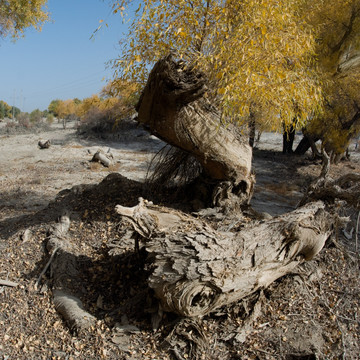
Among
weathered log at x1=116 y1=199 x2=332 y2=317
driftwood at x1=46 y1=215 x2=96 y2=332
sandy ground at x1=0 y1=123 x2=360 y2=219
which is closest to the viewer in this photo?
weathered log at x1=116 y1=199 x2=332 y2=317

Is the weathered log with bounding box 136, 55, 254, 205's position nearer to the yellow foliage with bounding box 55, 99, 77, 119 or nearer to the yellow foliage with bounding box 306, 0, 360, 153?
the yellow foliage with bounding box 306, 0, 360, 153

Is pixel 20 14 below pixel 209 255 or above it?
above

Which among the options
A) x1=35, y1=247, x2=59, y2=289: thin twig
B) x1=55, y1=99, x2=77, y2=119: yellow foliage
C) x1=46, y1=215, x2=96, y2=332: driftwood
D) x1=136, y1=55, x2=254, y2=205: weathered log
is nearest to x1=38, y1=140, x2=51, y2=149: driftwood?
x1=46, y1=215, x2=96, y2=332: driftwood

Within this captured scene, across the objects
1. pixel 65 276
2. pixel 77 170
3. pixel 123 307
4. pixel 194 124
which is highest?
pixel 194 124

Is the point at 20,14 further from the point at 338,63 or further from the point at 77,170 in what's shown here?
the point at 338,63

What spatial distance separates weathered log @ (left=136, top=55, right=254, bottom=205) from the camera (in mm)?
4355

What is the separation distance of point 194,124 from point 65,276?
257 cm

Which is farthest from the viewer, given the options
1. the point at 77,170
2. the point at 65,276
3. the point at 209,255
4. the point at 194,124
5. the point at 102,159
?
the point at 102,159

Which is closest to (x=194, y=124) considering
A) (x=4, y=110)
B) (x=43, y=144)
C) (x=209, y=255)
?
(x=209, y=255)

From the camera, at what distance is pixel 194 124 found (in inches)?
188

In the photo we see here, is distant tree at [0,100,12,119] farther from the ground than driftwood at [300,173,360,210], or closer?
farther from the ground

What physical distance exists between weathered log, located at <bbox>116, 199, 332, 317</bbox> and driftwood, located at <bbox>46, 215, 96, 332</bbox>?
3.04 ft

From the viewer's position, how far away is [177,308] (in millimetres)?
3564

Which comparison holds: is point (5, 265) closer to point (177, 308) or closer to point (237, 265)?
point (177, 308)
